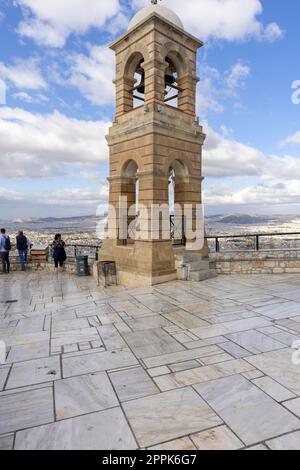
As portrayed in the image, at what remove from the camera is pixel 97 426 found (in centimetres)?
263

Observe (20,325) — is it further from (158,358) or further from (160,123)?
(160,123)

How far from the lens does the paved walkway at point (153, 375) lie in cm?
253

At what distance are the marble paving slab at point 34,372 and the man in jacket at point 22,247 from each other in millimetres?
10388

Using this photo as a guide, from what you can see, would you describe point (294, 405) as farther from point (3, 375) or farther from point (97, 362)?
point (3, 375)

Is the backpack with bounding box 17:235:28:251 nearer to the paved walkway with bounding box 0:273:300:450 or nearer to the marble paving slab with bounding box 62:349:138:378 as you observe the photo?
the paved walkway with bounding box 0:273:300:450

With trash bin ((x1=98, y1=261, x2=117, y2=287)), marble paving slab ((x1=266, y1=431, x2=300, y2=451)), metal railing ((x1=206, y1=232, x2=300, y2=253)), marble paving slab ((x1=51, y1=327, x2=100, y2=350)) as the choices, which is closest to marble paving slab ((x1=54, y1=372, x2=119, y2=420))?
marble paving slab ((x1=51, y1=327, x2=100, y2=350))

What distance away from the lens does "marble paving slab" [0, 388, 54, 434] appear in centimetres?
272

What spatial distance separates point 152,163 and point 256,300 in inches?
192

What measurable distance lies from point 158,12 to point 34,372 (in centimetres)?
1083

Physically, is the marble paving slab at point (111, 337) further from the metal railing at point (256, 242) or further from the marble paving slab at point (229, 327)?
the metal railing at point (256, 242)

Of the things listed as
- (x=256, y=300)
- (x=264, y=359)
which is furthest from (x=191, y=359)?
(x=256, y=300)

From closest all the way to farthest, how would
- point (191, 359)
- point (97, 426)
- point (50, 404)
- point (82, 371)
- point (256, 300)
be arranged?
point (97, 426), point (50, 404), point (82, 371), point (191, 359), point (256, 300)

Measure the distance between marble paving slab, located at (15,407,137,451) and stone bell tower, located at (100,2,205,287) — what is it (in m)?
6.00

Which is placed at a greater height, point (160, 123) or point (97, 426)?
point (160, 123)
